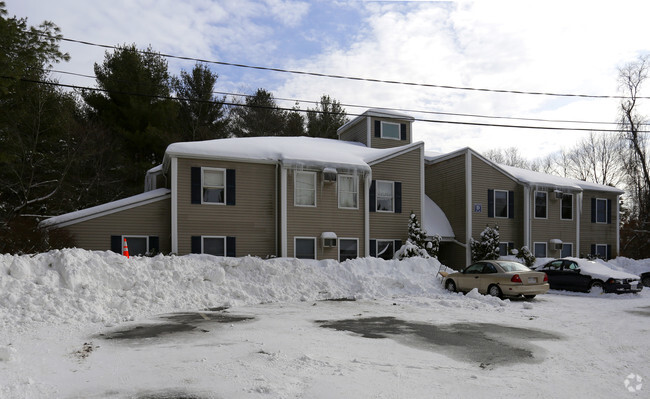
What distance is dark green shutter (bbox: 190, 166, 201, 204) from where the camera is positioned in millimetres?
19578

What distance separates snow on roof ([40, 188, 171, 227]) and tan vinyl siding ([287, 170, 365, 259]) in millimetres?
5467

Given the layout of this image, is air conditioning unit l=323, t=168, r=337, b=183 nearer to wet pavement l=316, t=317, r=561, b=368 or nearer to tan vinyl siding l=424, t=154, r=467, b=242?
tan vinyl siding l=424, t=154, r=467, b=242

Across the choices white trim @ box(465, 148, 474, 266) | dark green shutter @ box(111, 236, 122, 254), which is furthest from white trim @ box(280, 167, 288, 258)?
white trim @ box(465, 148, 474, 266)

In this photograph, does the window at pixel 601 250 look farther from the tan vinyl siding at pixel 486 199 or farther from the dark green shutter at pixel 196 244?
the dark green shutter at pixel 196 244

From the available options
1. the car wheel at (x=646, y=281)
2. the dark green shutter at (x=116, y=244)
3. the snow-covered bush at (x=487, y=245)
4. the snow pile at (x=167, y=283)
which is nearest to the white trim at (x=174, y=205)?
the dark green shutter at (x=116, y=244)

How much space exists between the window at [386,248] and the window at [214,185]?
814 cm

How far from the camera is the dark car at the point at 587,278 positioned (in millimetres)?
16688

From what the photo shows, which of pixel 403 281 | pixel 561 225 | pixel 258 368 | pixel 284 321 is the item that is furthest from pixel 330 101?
pixel 258 368

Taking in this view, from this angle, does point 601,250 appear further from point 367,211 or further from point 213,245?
point 213,245

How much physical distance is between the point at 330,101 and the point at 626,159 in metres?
30.2

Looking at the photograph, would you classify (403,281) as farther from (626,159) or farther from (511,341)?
(626,159)

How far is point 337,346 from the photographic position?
7.88m

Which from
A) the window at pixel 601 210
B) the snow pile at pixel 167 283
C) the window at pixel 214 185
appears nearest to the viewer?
the snow pile at pixel 167 283

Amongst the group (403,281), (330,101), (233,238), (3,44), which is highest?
(330,101)
